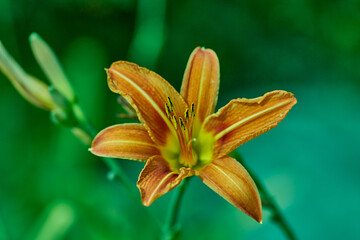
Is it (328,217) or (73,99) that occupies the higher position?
(73,99)

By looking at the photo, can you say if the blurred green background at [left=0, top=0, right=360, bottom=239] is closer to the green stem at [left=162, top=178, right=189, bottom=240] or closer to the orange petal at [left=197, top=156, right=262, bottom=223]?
the green stem at [left=162, top=178, right=189, bottom=240]

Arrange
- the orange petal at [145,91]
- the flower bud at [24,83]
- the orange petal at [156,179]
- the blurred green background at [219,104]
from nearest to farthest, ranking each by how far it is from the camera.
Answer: the orange petal at [156,179] < the orange petal at [145,91] < the flower bud at [24,83] < the blurred green background at [219,104]

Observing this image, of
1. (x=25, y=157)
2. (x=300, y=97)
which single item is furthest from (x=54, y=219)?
(x=300, y=97)

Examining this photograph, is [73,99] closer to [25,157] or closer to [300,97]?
[25,157]

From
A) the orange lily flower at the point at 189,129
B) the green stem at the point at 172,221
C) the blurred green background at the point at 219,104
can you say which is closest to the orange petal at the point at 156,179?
the orange lily flower at the point at 189,129

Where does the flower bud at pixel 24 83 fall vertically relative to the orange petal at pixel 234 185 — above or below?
above

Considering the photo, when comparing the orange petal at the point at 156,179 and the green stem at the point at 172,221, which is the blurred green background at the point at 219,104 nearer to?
the green stem at the point at 172,221

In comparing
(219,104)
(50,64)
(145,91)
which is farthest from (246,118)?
(219,104)
